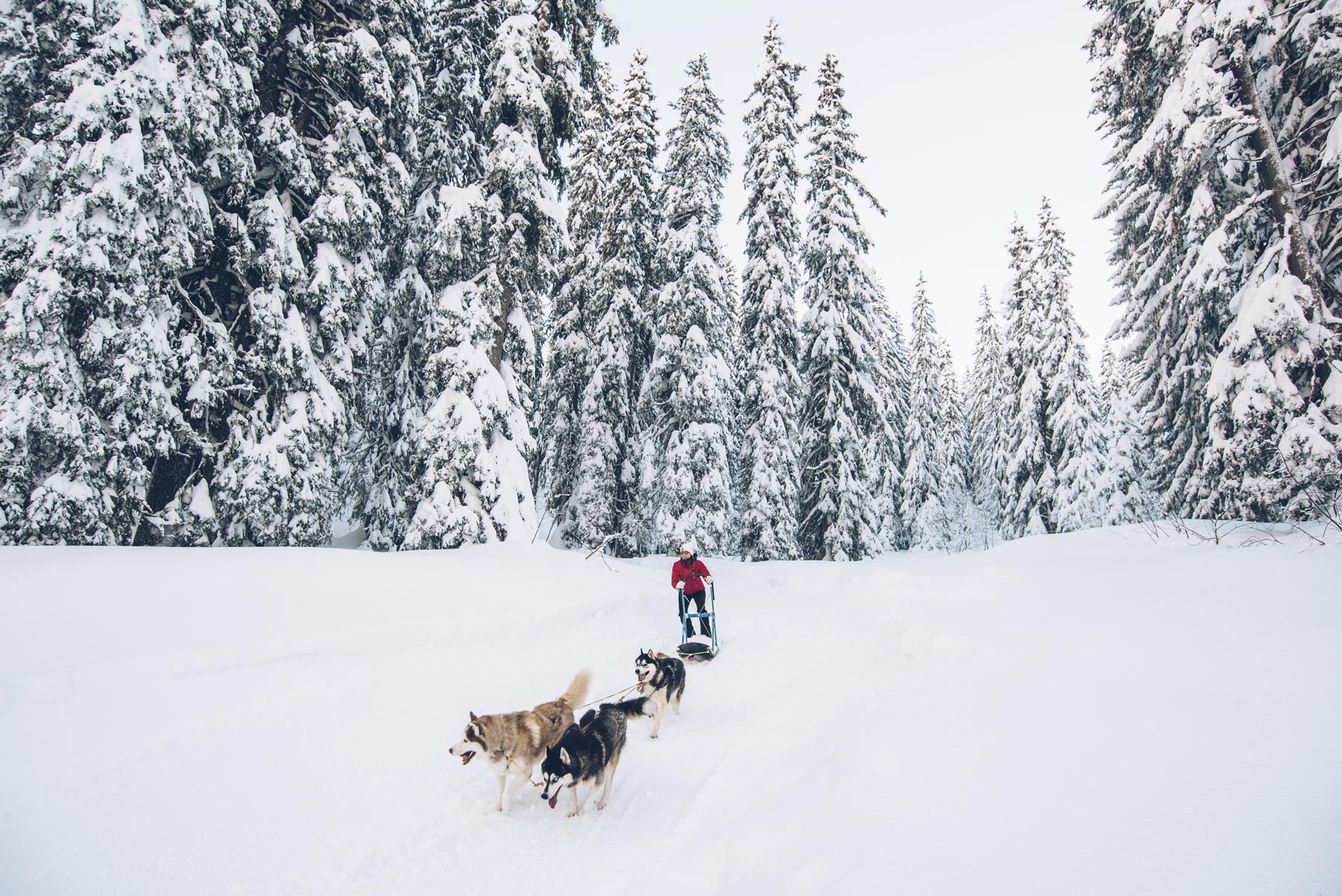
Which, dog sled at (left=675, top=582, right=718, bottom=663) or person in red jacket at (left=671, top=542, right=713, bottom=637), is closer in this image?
dog sled at (left=675, top=582, right=718, bottom=663)

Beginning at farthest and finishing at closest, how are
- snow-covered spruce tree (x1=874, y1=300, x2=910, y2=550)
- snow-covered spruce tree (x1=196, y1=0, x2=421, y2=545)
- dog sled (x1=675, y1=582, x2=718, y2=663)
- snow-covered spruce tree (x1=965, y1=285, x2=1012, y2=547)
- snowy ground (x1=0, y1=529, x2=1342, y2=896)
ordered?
1. snow-covered spruce tree (x1=965, y1=285, x2=1012, y2=547)
2. snow-covered spruce tree (x1=874, y1=300, x2=910, y2=550)
3. snow-covered spruce tree (x1=196, y1=0, x2=421, y2=545)
4. dog sled (x1=675, y1=582, x2=718, y2=663)
5. snowy ground (x1=0, y1=529, x2=1342, y2=896)

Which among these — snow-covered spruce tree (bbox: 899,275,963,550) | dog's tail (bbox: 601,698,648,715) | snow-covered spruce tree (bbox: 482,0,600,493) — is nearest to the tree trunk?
dog's tail (bbox: 601,698,648,715)

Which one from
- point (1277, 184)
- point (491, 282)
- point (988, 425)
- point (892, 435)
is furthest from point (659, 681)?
point (988, 425)

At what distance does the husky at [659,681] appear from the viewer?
6.91 m

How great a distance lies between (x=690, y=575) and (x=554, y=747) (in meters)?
5.74

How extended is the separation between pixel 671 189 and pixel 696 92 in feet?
14.0

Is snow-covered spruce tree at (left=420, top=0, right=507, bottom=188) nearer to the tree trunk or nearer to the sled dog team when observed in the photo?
the sled dog team

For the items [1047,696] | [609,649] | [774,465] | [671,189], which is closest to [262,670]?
[609,649]

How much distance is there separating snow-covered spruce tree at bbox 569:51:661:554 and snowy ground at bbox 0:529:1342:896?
12.4m

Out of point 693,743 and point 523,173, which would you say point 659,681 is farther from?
point 523,173

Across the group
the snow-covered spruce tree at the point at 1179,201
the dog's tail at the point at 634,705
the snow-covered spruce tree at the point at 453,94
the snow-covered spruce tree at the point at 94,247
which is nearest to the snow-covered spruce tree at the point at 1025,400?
the snow-covered spruce tree at the point at 1179,201

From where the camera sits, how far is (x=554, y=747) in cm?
486

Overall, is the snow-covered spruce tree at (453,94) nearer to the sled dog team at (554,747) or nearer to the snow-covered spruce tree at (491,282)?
the snow-covered spruce tree at (491,282)

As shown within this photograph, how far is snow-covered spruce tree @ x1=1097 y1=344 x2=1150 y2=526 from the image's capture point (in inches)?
992
